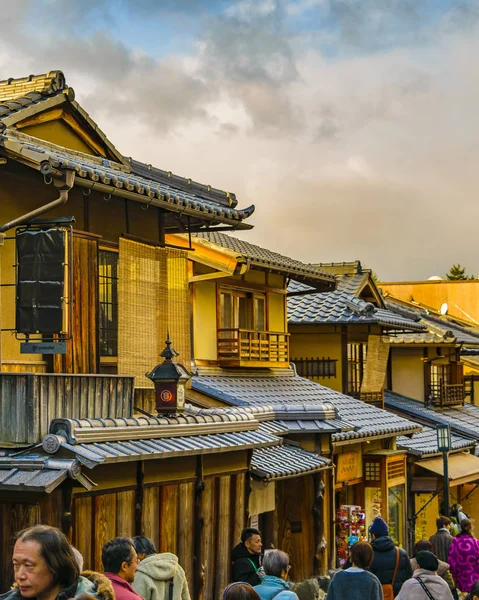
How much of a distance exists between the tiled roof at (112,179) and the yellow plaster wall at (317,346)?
12.2 metres

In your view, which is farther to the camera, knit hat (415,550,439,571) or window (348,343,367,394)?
window (348,343,367,394)

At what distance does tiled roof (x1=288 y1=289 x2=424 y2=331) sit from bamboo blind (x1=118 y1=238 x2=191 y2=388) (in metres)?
12.2

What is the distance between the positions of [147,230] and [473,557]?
726 centimetres

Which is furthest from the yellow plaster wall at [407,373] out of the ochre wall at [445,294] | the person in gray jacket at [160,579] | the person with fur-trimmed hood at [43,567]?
the person with fur-trimmed hood at [43,567]

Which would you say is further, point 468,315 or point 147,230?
point 468,315

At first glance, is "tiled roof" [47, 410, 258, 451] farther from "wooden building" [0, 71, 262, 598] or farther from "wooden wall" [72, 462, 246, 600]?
"wooden wall" [72, 462, 246, 600]

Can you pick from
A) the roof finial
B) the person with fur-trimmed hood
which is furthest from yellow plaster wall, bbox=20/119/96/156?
the person with fur-trimmed hood

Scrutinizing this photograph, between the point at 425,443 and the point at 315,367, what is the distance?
371 cm

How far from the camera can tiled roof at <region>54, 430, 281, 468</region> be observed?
11.2 metres

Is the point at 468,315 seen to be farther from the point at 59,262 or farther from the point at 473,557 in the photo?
the point at 59,262

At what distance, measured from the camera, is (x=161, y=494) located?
1359 cm

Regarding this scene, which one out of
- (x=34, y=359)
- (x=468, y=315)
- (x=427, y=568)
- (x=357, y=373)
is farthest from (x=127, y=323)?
(x=468, y=315)

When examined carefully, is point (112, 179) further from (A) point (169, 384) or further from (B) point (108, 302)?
(A) point (169, 384)

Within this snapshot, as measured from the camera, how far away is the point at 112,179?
13383mm
